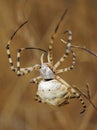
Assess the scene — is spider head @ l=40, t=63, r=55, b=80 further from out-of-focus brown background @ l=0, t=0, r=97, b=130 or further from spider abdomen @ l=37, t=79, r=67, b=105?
out-of-focus brown background @ l=0, t=0, r=97, b=130

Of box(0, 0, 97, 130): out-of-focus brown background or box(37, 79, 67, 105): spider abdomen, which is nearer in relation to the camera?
box(37, 79, 67, 105): spider abdomen

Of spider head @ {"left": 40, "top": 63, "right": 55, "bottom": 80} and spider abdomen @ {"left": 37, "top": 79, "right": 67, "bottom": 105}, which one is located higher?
spider head @ {"left": 40, "top": 63, "right": 55, "bottom": 80}

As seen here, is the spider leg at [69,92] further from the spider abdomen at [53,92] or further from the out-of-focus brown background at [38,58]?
the out-of-focus brown background at [38,58]

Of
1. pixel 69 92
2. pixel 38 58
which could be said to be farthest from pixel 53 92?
Result: pixel 38 58

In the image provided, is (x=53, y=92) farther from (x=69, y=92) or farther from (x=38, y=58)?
(x=38, y=58)

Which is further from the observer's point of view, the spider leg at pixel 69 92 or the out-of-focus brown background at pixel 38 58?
the out-of-focus brown background at pixel 38 58

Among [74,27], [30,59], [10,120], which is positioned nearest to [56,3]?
[74,27]

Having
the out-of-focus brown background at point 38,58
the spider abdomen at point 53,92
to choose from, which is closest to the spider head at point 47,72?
the spider abdomen at point 53,92

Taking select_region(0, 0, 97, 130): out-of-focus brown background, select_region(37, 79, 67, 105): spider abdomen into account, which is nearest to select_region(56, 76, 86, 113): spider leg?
select_region(37, 79, 67, 105): spider abdomen
